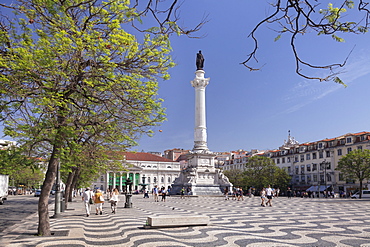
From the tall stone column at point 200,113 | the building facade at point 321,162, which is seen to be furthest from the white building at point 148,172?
the tall stone column at point 200,113

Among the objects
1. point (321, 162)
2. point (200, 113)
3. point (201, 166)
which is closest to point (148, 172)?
point (321, 162)

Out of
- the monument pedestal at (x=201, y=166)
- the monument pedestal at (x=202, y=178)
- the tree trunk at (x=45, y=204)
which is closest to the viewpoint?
the tree trunk at (x=45, y=204)

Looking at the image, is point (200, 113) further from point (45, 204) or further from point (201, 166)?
point (45, 204)

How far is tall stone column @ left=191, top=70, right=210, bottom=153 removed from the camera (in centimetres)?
5166

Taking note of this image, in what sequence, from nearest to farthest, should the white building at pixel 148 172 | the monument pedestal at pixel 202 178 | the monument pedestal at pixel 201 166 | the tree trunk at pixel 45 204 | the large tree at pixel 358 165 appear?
the tree trunk at pixel 45 204 → the monument pedestal at pixel 202 178 → the monument pedestal at pixel 201 166 → the large tree at pixel 358 165 → the white building at pixel 148 172

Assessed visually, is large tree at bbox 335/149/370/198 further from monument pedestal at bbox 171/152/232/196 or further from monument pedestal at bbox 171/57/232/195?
monument pedestal at bbox 171/152/232/196

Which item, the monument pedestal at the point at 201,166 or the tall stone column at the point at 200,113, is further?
the tall stone column at the point at 200,113

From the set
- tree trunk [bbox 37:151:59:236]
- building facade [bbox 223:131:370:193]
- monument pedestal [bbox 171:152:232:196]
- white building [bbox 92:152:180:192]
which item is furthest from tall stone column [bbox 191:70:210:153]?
white building [bbox 92:152:180:192]

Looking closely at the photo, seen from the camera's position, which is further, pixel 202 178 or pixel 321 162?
pixel 321 162

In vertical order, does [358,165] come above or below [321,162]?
below

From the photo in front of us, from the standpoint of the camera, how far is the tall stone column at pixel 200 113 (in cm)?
5166

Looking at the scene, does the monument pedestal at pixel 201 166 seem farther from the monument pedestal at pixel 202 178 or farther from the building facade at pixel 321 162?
the building facade at pixel 321 162

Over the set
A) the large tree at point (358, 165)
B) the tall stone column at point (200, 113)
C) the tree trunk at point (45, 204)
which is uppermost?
the tall stone column at point (200, 113)

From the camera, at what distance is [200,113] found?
5266 cm
